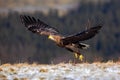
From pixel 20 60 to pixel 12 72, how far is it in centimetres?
326

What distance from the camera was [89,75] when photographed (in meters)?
19.4

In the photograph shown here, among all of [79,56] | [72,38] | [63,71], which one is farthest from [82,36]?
[63,71]

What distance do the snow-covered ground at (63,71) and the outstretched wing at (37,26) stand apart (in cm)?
167

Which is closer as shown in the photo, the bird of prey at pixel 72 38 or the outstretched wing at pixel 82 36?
the outstretched wing at pixel 82 36

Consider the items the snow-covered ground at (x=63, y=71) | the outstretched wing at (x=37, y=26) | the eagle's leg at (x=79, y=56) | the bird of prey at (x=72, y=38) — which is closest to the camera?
the snow-covered ground at (x=63, y=71)

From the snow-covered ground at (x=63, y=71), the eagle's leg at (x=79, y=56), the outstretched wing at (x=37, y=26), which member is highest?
the outstretched wing at (x=37, y=26)

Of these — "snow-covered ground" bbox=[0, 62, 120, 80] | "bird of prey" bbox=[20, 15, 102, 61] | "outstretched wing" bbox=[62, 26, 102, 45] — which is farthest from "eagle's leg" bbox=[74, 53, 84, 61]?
"outstretched wing" bbox=[62, 26, 102, 45]

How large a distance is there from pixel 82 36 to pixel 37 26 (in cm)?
328

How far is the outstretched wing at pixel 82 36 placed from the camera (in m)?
21.0

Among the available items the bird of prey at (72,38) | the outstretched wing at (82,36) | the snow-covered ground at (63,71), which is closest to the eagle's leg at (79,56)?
the bird of prey at (72,38)

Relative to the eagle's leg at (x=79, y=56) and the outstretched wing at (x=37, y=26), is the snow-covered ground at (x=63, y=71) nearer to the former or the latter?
the eagle's leg at (x=79, y=56)

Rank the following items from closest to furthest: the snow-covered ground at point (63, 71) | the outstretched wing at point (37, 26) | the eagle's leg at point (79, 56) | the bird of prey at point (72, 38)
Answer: the snow-covered ground at point (63, 71)
the bird of prey at point (72, 38)
the eagle's leg at point (79, 56)
the outstretched wing at point (37, 26)

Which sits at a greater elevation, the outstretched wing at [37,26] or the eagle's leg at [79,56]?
the outstretched wing at [37,26]

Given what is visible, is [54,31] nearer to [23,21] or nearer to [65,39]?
[65,39]
